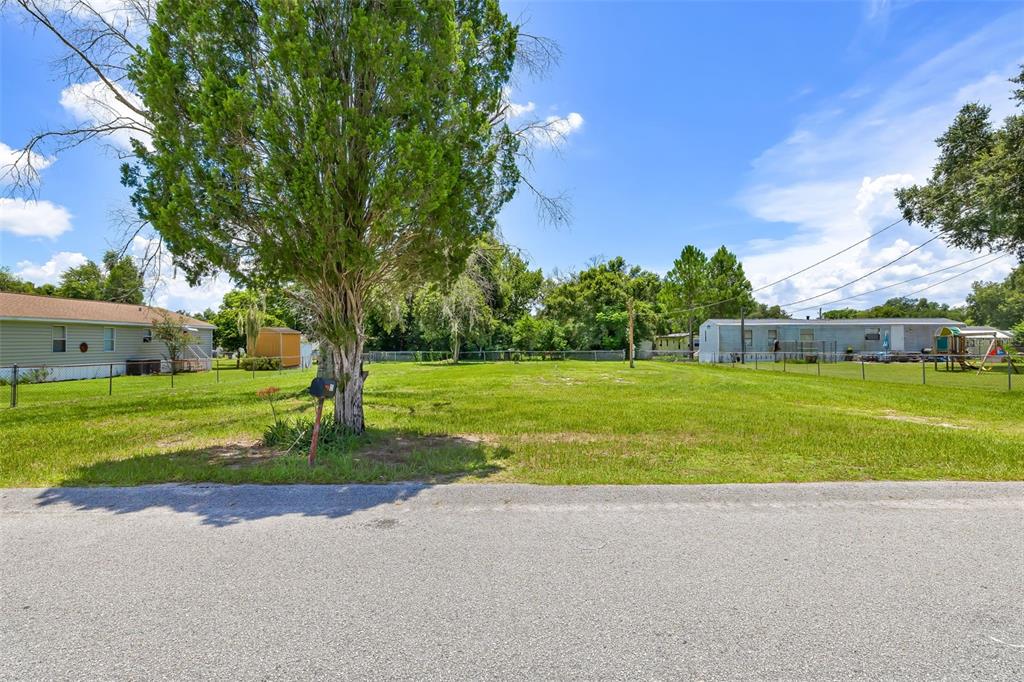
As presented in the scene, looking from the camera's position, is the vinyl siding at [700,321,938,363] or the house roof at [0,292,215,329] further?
the vinyl siding at [700,321,938,363]

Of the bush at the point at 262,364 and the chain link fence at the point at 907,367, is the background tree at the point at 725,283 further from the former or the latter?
the bush at the point at 262,364

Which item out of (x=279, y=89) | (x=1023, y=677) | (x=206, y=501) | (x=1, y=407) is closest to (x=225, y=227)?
(x=279, y=89)

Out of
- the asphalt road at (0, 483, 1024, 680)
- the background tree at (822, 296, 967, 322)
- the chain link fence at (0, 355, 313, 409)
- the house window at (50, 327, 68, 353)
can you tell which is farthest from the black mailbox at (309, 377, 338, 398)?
the background tree at (822, 296, 967, 322)

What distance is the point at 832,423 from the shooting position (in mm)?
8789

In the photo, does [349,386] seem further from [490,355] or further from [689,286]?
[689,286]

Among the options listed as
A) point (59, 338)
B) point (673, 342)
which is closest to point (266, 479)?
point (59, 338)

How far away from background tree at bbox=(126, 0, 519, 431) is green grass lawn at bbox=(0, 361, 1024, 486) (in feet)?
7.65

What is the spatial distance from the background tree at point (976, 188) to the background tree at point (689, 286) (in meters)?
32.1

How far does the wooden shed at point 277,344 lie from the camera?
108 feet

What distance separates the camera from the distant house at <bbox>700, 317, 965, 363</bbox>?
37.0m

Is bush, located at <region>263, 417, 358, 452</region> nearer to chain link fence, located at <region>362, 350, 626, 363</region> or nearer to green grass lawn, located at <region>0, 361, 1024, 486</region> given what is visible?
green grass lawn, located at <region>0, 361, 1024, 486</region>

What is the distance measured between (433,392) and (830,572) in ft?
41.8

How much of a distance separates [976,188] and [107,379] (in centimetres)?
3306

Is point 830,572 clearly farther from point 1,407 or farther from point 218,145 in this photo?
point 1,407
